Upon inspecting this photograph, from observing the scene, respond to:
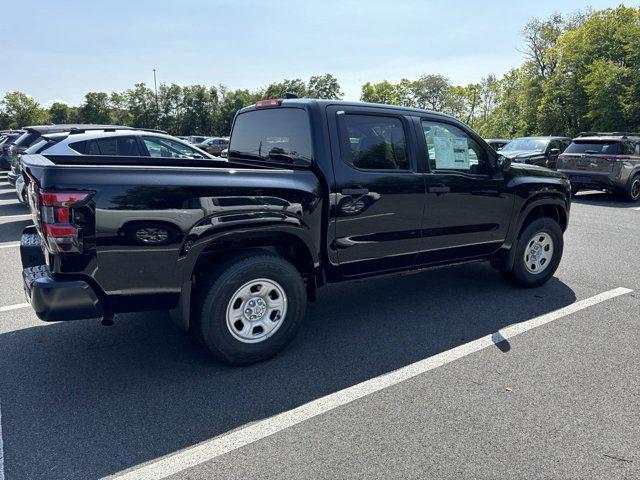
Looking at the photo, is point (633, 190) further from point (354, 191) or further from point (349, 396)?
point (349, 396)

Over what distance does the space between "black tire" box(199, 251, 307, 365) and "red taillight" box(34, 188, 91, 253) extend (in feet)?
2.92

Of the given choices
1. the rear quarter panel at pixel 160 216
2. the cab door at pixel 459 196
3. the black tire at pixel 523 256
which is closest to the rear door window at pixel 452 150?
the cab door at pixel 459 196

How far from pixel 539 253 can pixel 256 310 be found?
3484 millimetres

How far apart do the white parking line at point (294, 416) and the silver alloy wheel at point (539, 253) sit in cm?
112

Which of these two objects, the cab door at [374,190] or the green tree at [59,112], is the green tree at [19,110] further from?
the cab door at [374,190]

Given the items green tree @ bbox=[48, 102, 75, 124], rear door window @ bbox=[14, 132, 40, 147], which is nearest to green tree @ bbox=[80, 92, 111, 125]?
green tree @ bbox=[48, 102, 75, 124]

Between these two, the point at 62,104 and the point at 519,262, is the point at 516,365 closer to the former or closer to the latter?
the point at 519,262

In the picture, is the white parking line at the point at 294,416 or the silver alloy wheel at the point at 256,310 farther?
the silver alloy wheel at the point at 256,310

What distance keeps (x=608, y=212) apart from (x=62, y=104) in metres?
101

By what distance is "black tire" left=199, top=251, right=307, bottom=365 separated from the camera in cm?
319

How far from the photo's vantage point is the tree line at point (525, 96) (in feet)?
86.2

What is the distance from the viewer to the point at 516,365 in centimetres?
347

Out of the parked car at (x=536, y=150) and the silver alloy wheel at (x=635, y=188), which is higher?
the parked car at (x=536, y=150)

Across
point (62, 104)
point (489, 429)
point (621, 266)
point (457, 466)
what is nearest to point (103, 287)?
point (457, 466)
